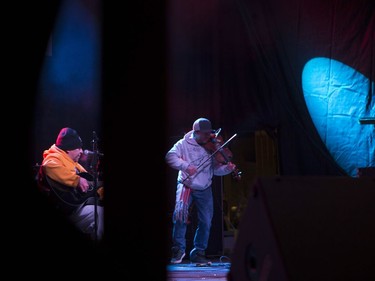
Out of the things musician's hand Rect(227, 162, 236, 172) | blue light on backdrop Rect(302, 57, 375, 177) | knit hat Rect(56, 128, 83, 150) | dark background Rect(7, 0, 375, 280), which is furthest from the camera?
blue light on backdrop Rect(302, 57, 375, 177)

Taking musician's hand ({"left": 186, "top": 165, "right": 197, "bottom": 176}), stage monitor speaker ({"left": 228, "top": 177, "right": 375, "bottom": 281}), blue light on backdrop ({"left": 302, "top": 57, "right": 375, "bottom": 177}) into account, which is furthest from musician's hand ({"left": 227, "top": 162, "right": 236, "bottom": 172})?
stage monitor speaker ({"left": 228, "top": 177, "right": 375, "bottom": 281})

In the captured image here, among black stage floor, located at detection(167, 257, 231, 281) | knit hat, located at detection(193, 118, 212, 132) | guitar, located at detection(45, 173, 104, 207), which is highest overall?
knit hat, located at detection(193, 118, 212, 132)

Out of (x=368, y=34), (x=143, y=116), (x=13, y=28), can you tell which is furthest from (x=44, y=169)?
(x=368, y=34)

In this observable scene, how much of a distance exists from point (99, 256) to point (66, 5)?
3.80m

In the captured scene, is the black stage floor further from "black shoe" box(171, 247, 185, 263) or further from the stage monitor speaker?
the stage monitor speaker

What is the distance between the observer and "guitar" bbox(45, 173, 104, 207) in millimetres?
5188

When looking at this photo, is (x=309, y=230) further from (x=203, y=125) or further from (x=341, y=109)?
(x=341, y=109)

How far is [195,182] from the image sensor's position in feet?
19.5

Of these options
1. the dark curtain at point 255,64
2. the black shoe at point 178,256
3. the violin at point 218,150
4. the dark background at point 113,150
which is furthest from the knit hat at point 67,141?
the dark background at point 113,150

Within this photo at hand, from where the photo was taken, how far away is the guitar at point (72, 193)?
5188 mm

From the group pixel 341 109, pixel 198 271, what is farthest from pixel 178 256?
pixel 341 109

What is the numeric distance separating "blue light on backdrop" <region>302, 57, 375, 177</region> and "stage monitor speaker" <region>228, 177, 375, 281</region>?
4.41m

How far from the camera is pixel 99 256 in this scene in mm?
2945

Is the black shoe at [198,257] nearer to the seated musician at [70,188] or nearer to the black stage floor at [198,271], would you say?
the black stage floor at [198,271]
